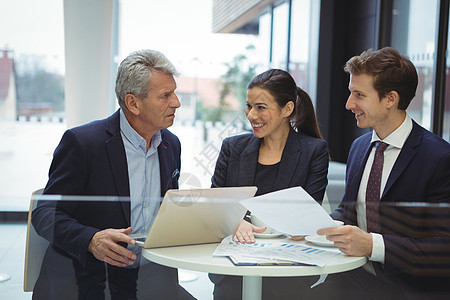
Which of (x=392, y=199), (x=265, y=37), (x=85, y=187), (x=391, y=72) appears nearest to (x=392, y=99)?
(x=391, y=72)

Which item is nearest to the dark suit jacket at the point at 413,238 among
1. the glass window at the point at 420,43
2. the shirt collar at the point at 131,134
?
the shirt collar at the point at 131,134

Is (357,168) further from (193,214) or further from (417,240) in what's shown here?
(193,214)

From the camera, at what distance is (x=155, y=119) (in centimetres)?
216

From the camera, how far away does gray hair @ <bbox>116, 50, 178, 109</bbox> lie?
214 centimetres

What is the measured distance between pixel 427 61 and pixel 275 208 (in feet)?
10.7

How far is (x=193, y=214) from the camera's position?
1.55m

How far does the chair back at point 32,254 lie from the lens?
1.51 m

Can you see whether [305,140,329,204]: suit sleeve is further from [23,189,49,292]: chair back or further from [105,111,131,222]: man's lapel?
[23,189,49,292]: chair back

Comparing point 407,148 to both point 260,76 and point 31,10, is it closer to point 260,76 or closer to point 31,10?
point 260,76

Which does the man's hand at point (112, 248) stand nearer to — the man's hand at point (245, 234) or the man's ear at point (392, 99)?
the man's hand at point (245, 234)

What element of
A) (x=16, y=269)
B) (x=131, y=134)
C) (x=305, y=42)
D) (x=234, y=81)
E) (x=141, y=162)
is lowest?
(x=16, y=269)

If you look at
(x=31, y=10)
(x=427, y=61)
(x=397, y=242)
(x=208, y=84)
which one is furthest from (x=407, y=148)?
(x=31, y=10)

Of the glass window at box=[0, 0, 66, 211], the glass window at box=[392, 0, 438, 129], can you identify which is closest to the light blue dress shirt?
the glass window at box=[392, 0, 438, 129]

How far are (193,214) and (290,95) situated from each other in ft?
4.07
